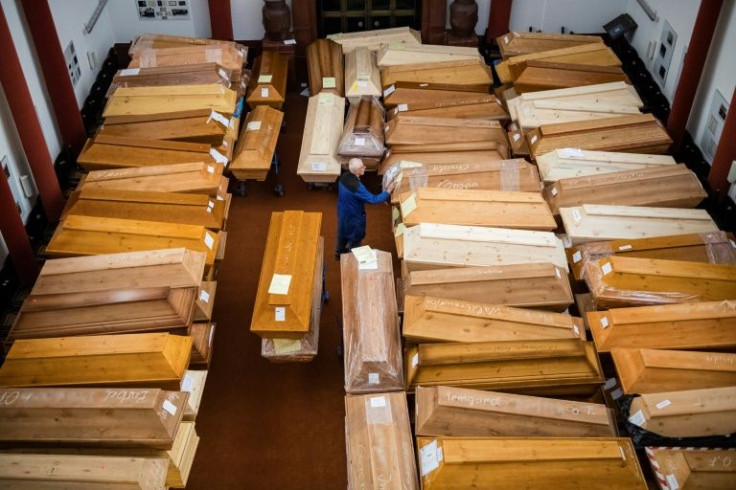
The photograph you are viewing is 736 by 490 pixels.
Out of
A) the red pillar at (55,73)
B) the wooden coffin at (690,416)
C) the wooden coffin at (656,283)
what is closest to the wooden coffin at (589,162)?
the wooden coffin at (656,283)

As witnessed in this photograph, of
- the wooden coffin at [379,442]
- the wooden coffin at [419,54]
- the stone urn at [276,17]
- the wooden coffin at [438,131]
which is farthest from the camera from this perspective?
the stone urn at [276,17]

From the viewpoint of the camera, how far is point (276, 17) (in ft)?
32.5

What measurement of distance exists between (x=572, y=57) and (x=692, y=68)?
196cm

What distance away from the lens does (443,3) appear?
10.0 metres

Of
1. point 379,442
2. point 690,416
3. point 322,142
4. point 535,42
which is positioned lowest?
point 379,442

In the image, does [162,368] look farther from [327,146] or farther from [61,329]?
[327,146]

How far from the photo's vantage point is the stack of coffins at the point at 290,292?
5836 mm

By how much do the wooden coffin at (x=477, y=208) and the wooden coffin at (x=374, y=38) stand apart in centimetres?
384

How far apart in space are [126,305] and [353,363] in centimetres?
206

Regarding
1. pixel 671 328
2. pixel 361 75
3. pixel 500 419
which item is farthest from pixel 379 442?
pixel 361 75

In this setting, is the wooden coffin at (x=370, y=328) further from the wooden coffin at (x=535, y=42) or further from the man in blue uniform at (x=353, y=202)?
the wooden coffin at (x=535, y=42)

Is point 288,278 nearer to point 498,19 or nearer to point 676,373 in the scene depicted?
point 676,373

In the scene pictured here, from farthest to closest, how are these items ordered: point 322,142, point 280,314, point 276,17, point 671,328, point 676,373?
point 276,17
point 322,142
point 280,314
point 671,328
point 676,373

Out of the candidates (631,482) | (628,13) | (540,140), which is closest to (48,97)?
(540,140)
